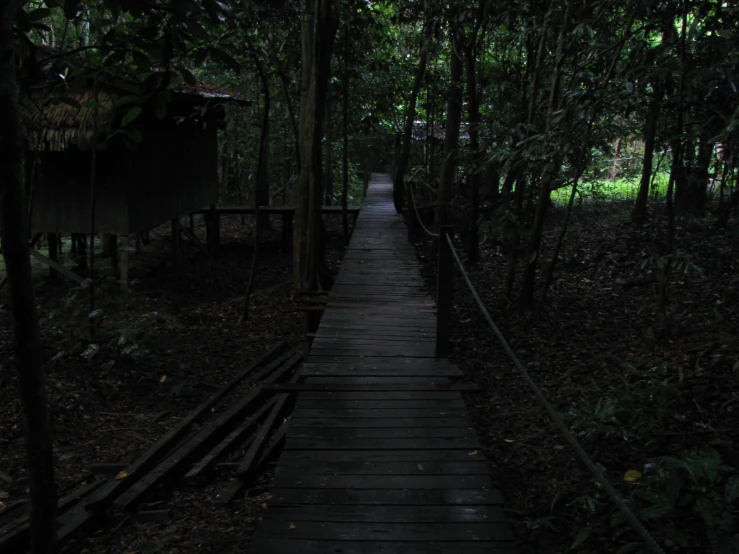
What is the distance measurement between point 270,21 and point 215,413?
644 centimetres

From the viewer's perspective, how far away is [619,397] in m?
4.70

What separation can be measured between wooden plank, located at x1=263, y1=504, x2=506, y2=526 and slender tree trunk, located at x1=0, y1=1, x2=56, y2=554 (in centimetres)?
100

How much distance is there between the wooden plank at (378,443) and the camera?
12.0 ft

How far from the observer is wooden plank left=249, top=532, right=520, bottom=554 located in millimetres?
2732

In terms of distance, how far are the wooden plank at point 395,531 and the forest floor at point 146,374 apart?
0.85m

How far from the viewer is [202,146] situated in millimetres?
13758

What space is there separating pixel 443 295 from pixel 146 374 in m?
4.13

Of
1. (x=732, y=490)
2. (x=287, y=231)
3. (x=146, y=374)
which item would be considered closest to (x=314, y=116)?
(x=146, y=374)

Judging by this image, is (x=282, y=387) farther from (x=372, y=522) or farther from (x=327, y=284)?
(x=327, y=284)

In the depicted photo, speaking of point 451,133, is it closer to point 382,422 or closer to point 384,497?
point 382,422

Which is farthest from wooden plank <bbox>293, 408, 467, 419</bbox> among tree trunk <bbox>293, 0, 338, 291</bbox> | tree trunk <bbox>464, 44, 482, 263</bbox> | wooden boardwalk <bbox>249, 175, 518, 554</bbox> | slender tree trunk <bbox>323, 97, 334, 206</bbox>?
slender tree trunk <bbox>323, 97, 334, 206</bbox>

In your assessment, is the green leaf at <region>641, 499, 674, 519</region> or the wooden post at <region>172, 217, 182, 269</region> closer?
the green leaf at <region>641, 499, 674, 519</region>

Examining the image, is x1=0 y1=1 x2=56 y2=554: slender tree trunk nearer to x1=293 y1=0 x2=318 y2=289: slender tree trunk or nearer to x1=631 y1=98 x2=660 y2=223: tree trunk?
x1=293 y1=0 x2=318 y2=289: slender tree trunk

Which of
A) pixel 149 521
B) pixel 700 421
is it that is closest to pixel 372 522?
pixel 149 521
